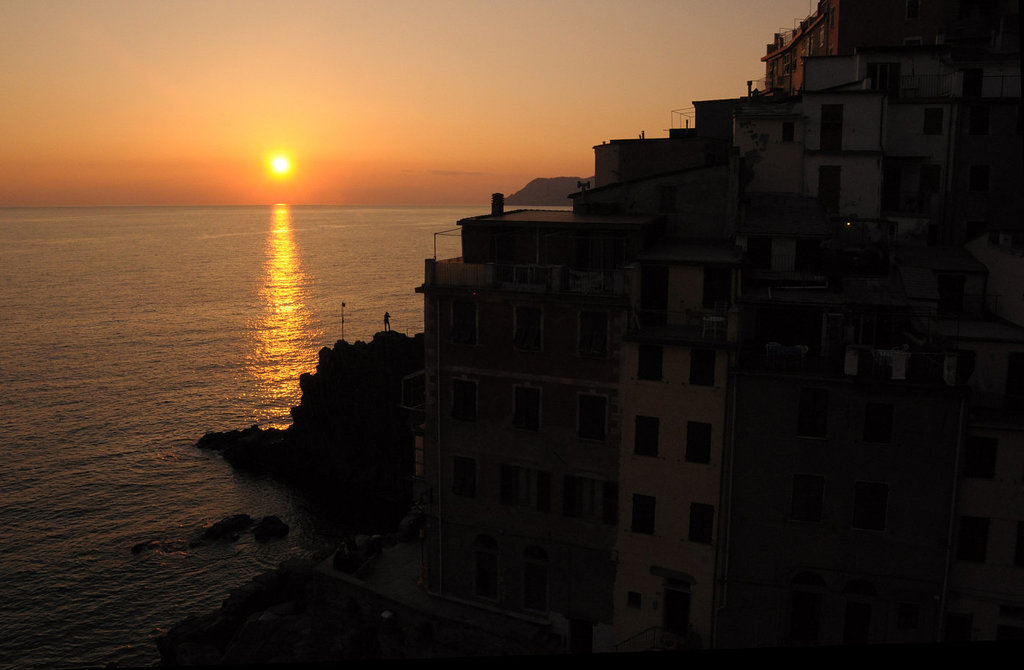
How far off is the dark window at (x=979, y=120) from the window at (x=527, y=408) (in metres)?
25.3

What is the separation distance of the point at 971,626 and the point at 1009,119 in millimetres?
24767

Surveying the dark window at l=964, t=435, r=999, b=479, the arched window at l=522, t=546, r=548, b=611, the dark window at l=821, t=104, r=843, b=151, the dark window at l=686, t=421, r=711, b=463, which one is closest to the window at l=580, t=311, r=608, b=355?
the dark window at l=686, t=421, r=711, b=463

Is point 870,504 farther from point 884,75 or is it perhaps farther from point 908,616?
point 884,75

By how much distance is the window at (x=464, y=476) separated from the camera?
112 ft

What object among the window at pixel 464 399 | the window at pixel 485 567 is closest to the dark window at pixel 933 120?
the window at pixel 464 399

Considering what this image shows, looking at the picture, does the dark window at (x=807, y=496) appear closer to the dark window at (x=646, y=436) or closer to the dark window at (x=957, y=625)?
the dark window at (x=646, y=436)

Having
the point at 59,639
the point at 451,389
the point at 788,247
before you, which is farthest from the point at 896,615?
the point at 59,639

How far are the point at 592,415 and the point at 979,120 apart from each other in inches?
975

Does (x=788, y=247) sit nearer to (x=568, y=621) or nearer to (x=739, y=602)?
(x=739, y=602)

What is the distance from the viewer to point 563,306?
104ft

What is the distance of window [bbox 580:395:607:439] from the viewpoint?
3138 centimetres

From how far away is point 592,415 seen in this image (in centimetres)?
3156

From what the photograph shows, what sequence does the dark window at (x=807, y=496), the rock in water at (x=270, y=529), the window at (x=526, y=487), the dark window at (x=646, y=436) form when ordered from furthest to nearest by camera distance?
the rock in water at (x=270, y=529)
the window at (x=526, y=487)
the dark window at (x=646, y=436)
the dark window at (x=807, y=496)

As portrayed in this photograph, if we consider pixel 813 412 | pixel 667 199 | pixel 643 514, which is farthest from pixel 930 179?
pixel 643 514
